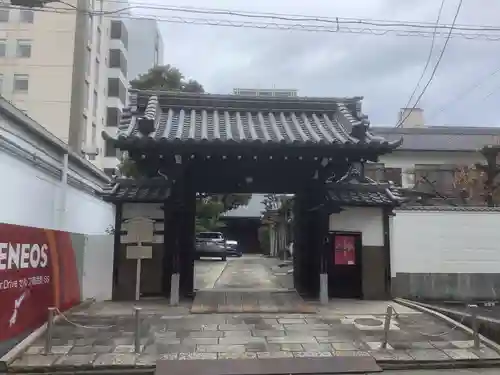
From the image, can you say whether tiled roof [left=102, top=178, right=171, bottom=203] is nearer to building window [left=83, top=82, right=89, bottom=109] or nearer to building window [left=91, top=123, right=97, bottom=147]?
building window [left=83, top=82, right=89, bottom=109]

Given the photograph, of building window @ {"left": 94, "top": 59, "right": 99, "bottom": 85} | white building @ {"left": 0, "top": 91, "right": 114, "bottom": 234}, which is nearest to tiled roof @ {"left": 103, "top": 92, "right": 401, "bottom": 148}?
white building @ {"left": 0, "top": 91, "right": 114, "bottom": 234}

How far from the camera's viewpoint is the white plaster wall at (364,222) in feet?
40.4

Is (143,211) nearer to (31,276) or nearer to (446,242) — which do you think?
(31,276)

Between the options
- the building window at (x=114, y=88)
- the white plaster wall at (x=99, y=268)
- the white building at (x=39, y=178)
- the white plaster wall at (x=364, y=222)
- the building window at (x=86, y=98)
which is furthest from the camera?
the building window at (x=114, y=88)

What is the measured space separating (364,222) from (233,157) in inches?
160

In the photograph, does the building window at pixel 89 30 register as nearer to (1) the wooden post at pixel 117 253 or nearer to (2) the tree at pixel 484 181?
(1) the wooden post at pixel 117 253

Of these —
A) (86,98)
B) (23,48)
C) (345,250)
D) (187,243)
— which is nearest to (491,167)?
(345,250)

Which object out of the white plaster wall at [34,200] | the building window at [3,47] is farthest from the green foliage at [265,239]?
the white plaster wall at [34,200]

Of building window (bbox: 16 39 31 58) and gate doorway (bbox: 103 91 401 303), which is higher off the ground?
building window (bbox: 16 39 31 58)

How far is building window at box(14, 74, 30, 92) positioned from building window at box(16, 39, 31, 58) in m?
1.40

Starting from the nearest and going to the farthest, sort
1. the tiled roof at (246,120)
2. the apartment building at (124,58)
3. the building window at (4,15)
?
1. the tiled roof at (246,120)
2. the building window at (4,15)
3. the apartment building at (124,58)

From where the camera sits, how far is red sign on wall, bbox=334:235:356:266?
12.3 metres

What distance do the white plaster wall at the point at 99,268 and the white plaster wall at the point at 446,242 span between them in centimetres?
776

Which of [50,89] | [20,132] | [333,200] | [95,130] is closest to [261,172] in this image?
[333,200]
